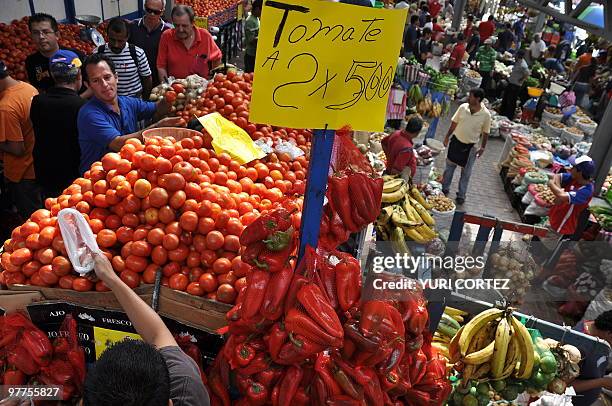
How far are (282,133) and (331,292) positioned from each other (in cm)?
219

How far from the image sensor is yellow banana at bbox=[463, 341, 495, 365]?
215cm

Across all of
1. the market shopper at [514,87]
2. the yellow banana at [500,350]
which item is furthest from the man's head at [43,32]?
the market shopper at [514,87]

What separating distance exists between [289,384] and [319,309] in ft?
1.15

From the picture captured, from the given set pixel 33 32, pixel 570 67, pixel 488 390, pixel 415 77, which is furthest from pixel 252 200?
pixel 570 67

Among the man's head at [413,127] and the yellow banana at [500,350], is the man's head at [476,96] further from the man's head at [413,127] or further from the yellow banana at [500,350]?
the yellow banana at [500,350]

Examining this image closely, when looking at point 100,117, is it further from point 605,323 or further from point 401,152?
point 605,323

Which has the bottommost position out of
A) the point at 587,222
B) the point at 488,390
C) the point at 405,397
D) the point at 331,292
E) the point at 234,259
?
the point at 587,222

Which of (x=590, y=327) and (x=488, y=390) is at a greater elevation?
(x=488, y=390)

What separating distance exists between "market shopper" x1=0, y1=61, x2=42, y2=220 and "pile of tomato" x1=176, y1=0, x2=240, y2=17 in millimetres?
6673

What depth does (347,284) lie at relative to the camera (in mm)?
1658

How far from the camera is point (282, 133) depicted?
3629 mm

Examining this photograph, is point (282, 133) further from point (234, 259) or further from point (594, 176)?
point (594, 176)

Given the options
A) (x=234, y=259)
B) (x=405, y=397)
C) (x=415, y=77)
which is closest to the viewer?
(x=405, y=397)

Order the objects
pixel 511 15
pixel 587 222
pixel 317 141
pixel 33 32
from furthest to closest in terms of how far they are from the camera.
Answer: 1. pixel 511 15
2. pixel 587 222
3. pixel 33 32
4. pixel 317 141
